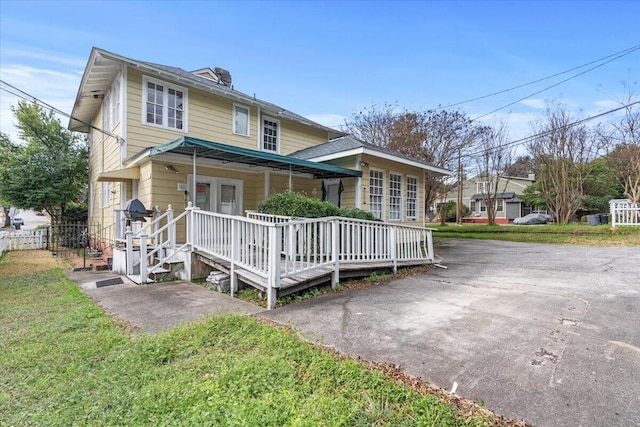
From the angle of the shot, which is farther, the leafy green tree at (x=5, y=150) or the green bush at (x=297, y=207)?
the leafy green tree at (x=5, y=150)

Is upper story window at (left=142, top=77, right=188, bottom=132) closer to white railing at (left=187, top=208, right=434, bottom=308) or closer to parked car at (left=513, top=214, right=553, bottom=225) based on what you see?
white railing at (left=187, top=208, right=434, bottom=308)

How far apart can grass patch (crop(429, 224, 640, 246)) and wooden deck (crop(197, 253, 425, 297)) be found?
1019cm

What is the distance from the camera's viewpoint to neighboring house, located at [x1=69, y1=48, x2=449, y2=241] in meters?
8.73

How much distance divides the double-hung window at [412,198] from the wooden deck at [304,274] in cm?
564

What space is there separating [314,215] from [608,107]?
1675cm

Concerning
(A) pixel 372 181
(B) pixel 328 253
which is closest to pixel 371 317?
(B) pixel 328 253

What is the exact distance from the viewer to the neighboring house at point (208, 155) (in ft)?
28.7

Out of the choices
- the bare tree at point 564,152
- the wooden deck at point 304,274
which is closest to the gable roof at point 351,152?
the wooden deck at point 304,274

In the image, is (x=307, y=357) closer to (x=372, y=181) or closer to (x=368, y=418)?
(x=368, y=418)

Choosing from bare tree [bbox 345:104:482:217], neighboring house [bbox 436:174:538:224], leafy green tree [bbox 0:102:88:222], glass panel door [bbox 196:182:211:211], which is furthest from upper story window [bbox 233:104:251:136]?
neighboring house [bbox 436:174:538:224]

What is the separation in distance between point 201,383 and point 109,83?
449 inches

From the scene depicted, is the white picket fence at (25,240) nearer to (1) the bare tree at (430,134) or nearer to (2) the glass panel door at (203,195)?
(2) the glass panel door at (203,195)

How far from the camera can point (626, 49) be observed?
38.9 feet

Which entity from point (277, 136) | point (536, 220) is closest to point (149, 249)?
point (277, 136)
